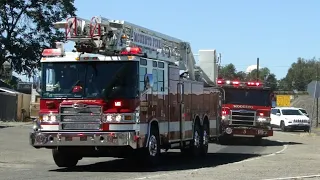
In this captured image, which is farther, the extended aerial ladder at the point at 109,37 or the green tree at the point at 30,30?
the green tree at the point at 30,30

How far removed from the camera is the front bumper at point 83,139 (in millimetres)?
14094

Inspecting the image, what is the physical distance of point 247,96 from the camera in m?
26.9

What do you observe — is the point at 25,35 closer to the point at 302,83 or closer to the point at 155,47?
the point at 155,47

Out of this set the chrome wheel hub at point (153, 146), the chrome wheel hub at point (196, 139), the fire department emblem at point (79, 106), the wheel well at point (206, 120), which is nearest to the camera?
the fire department emblem at point (79, 106)

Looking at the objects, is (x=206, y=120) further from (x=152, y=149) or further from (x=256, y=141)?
(x=256, y=141)

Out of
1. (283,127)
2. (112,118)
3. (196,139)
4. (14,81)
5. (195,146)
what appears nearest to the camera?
(112,118)

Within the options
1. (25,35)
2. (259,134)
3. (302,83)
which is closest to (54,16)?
(25,35)

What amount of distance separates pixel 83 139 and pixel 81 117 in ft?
1.73

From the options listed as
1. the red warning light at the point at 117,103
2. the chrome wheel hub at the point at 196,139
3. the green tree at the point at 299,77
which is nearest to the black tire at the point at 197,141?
the chrome wheel hub at the point at 196,139

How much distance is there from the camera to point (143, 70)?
48.6ft

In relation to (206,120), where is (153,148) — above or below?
below

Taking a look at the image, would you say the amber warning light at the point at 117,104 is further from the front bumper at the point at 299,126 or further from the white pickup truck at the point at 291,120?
the front bumper at the point at 299,126

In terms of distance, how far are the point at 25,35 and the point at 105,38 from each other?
33.9 m

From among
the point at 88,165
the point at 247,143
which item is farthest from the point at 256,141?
the point at 88,165
